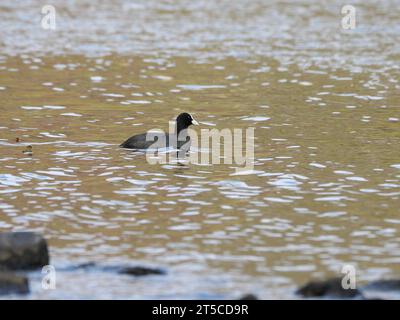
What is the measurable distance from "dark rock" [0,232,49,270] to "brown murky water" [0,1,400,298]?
1.16 ft

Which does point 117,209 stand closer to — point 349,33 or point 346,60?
point 346,60

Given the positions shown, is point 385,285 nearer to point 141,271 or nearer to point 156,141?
point 141,271

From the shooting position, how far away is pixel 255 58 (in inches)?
1210

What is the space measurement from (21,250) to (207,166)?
643 centimetres

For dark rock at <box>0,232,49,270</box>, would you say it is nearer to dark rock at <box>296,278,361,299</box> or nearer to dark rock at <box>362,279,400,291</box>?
dark rock at <box>296,278,361,299</box>

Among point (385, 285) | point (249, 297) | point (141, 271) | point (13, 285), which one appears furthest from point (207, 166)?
point (249, 297)

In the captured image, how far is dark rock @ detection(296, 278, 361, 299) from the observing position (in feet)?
36.3

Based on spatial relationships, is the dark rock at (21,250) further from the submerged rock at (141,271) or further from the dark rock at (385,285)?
the dark rock at (385,285)

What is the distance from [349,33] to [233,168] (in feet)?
63.1

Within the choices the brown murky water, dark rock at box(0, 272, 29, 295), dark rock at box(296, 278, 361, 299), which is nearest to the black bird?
the brown murky water

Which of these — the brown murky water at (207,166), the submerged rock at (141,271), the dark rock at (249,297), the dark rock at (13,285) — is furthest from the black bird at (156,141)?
the dark rock at (249,297)

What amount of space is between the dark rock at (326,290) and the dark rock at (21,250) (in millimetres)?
3152

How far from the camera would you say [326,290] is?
36.5 feet
